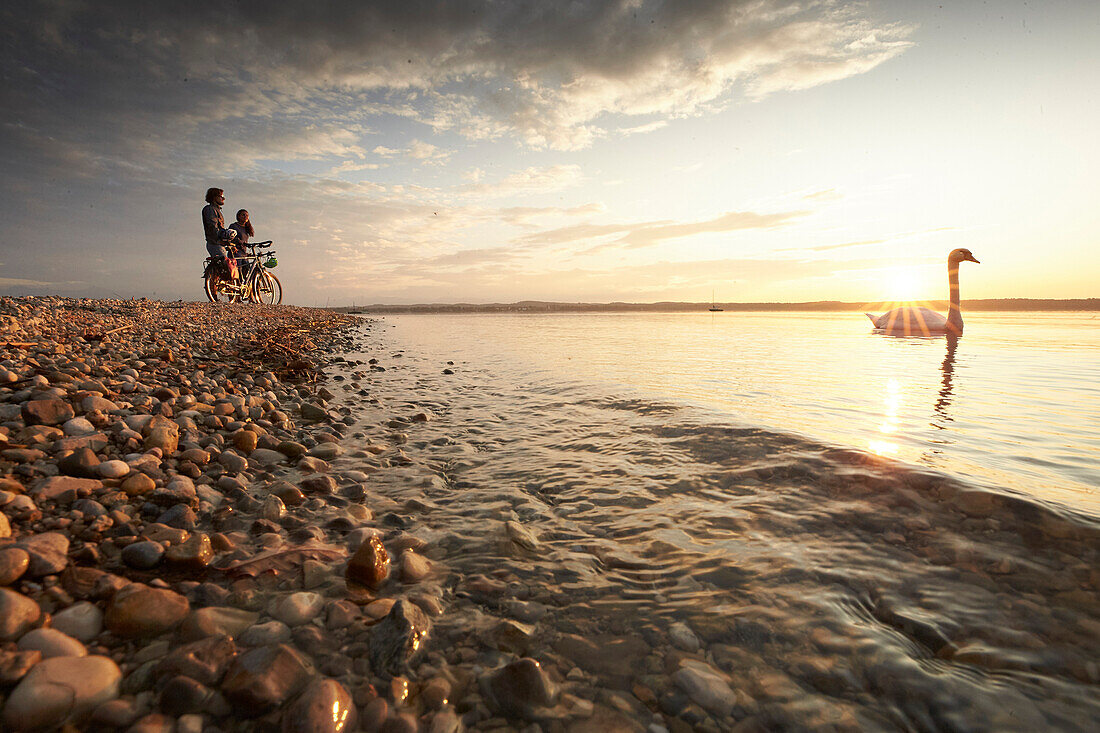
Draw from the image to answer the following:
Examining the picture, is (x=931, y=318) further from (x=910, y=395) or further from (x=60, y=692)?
(x=60, y=692)

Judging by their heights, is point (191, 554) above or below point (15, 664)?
below

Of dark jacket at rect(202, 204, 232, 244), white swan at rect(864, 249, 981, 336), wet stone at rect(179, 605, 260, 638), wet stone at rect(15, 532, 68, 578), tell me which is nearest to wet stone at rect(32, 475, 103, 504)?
wet stone at rect(15, 532, 68, 578)

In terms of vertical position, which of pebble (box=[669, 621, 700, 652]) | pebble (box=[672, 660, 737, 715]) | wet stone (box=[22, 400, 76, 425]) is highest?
wet stone (box=[22, 400, 76, 425])

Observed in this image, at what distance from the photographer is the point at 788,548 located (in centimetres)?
281

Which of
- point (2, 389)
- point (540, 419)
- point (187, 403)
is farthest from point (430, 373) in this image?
point (2, 389)

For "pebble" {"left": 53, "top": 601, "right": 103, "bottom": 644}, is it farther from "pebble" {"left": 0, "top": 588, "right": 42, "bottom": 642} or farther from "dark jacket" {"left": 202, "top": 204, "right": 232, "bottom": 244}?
"dark jacket" {"left": 202, "top": 204, "right": 232, "bottom": 244}

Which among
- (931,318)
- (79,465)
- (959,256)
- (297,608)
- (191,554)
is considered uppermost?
(959,256)

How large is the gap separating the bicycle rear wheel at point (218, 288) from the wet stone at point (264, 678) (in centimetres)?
1952

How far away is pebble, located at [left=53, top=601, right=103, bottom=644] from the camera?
1752mm

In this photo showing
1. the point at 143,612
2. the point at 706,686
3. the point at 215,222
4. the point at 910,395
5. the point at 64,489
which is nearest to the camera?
the point at 706,686

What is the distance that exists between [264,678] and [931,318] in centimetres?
2723

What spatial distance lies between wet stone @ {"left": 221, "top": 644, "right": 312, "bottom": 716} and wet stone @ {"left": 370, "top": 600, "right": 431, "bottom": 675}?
0.26 metres

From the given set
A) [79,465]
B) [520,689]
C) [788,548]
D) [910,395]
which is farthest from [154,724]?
[910,395]

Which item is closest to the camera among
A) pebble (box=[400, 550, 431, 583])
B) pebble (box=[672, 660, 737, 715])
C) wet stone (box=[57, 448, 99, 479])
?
pebble (box=[672, 660, 737, 715])
